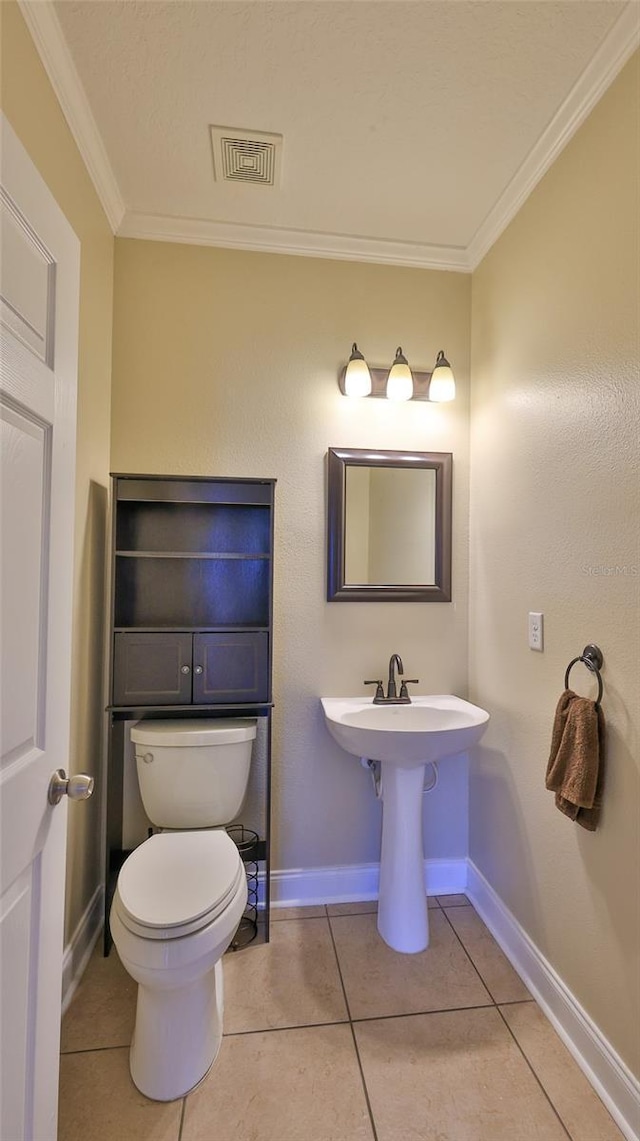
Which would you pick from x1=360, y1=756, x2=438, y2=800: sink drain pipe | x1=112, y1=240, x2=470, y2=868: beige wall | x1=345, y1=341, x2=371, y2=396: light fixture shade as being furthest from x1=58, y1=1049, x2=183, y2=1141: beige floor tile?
x1=345, y1=341, x2=371, y2=396: light fixture shade

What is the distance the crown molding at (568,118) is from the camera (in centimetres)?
120

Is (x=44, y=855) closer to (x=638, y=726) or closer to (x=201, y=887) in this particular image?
(x=201, y=887)

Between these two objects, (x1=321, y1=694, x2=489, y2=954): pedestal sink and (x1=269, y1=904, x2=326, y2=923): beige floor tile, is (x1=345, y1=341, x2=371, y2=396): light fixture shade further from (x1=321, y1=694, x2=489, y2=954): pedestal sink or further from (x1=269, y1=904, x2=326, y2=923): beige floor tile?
(x1=269, y1=904, x2=326, y2=923): beige floor tile

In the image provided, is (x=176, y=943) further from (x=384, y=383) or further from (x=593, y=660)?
(x=384, y=383)

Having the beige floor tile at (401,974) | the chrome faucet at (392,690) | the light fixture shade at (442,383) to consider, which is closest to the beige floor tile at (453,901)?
the beige floor tile at (401,974)

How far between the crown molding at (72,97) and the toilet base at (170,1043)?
2.34 m

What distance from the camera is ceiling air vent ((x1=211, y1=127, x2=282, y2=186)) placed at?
1.52 metres

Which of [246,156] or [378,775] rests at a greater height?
[246,156]

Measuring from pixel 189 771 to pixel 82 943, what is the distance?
629 mm

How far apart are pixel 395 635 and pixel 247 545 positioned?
27.2 inches

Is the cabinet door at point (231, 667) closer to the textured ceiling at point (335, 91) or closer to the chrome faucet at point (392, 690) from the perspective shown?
the chrome faucet at point (392, 690)

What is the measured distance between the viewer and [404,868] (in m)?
1.79

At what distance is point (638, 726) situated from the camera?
120cm

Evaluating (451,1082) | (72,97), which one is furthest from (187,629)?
(72,97)
